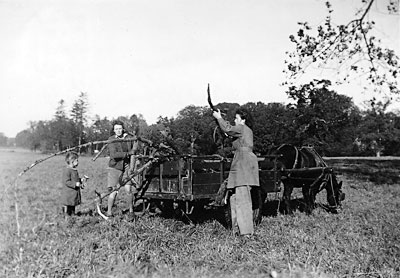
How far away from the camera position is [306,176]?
9.30 metres

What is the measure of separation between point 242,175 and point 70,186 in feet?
10.7

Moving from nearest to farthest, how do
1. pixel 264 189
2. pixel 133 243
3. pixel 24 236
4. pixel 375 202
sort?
pixel 24 236, pixel 133 243, pixel 264 189, pixel 375 202

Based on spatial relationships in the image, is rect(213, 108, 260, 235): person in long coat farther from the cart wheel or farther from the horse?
the horse

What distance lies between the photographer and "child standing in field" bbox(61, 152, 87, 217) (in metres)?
7.39

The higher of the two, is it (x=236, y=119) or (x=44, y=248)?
(x=236, y=119)

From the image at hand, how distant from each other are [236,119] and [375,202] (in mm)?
6497

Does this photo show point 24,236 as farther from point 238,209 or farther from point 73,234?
point 238,209

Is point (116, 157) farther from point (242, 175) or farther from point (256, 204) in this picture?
point (256, 204)

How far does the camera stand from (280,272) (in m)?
4.23

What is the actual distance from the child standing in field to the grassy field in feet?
1.00

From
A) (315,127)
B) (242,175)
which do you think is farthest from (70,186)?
(315,127)

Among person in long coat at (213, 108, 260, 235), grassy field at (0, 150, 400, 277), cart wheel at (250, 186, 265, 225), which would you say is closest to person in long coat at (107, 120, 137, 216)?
grassy field at (0, 150, 400, 277)

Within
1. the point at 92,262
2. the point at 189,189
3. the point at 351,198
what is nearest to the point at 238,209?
the point at 189,189

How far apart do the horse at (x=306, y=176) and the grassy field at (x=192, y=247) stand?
1.05m
